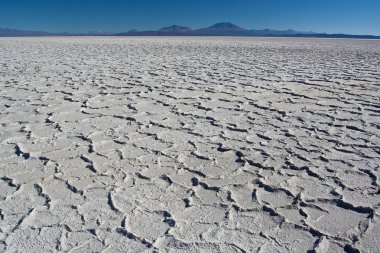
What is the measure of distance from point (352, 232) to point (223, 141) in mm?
1307

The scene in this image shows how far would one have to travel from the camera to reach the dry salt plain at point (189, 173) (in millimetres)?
1628

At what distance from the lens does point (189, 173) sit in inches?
89.0

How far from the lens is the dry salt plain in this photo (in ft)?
5.34

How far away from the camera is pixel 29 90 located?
486 centimetres

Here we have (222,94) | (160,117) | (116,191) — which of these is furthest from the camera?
(222,94)

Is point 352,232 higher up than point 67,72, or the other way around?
point 352,232

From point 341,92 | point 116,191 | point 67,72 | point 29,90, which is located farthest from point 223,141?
point 67,72

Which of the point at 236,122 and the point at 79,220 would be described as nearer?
the point at 79,220

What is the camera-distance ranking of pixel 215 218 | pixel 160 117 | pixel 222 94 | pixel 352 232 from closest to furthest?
pixel 352 232 → pixel 215 218 → pixel 160 117 → pixel 222 94

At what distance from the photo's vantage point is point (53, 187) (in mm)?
2061

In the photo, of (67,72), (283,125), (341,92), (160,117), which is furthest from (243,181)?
(67,72)

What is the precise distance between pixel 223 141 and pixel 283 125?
0.66 meters

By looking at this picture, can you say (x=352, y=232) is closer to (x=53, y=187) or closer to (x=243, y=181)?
(x=243, y=181)

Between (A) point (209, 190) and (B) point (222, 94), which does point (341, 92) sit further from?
(A) point (209, 190)
